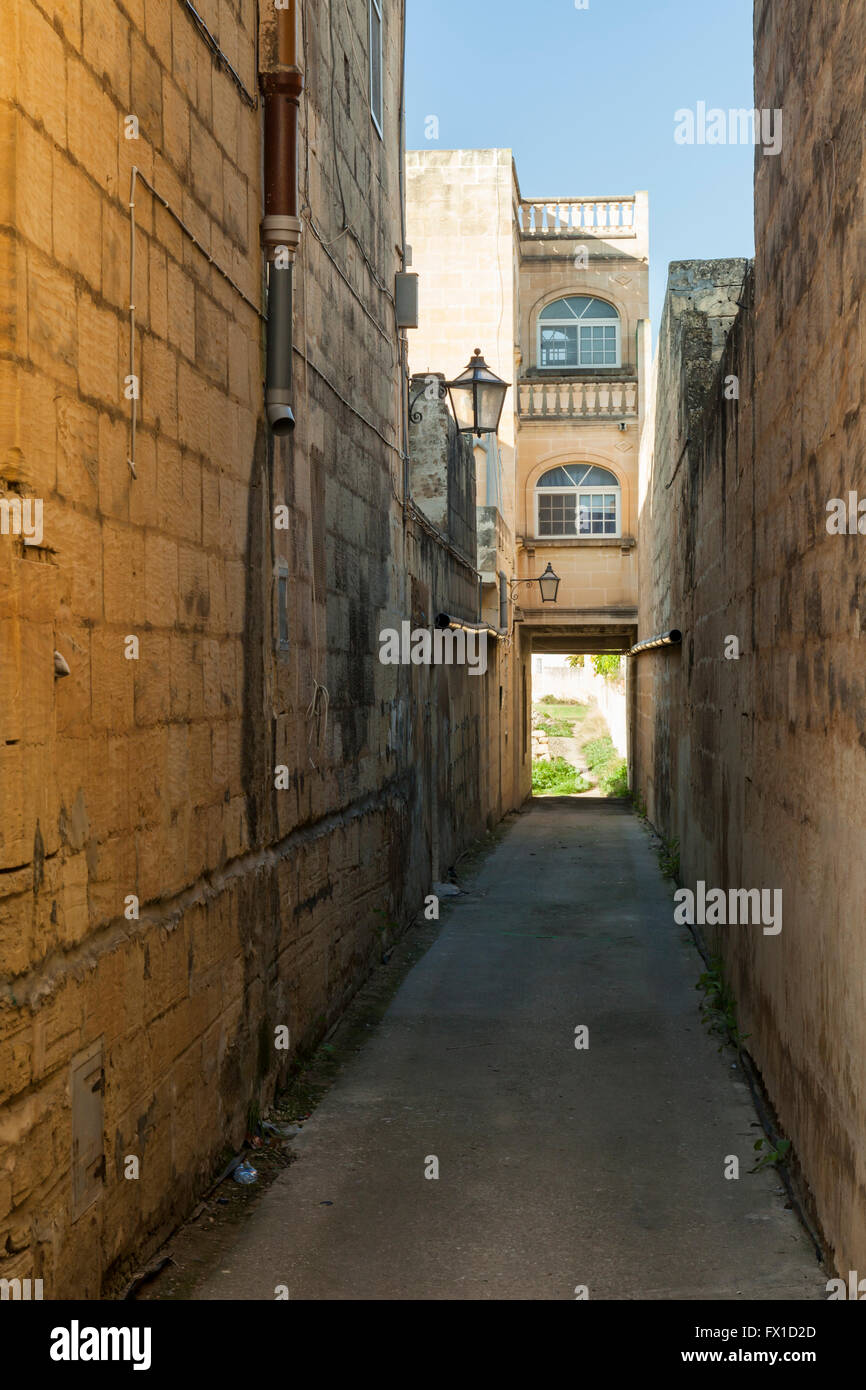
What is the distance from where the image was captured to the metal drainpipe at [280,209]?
570cm

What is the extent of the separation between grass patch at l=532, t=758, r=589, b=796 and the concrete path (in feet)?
76.2

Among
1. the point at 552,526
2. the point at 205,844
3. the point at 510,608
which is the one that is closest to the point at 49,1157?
the point at 205,844

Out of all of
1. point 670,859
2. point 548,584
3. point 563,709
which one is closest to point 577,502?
point 548,584

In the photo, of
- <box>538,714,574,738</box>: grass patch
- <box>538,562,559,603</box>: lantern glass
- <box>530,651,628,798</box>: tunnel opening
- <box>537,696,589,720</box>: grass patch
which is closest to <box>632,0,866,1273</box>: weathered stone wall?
<box>538,562,559,603</box>: lantern glass

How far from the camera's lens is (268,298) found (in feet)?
19.0

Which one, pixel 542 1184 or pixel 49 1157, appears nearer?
pixel 49 1157

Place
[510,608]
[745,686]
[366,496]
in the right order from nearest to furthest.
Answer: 1. [745,686]
2. [366,496]
3. [510,608]

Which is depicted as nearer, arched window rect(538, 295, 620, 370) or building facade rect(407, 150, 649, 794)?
building facade rect(407, 150, 649, 794)

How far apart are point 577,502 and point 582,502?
9cm

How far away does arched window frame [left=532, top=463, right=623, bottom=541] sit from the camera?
78.8 feet

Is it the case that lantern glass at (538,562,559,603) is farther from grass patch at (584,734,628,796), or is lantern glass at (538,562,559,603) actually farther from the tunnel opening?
the tunnel opening

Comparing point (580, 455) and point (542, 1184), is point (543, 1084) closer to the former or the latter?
point (542, 1184)

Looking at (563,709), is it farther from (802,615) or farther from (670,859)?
(802,615)

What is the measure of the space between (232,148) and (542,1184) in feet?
13.6
